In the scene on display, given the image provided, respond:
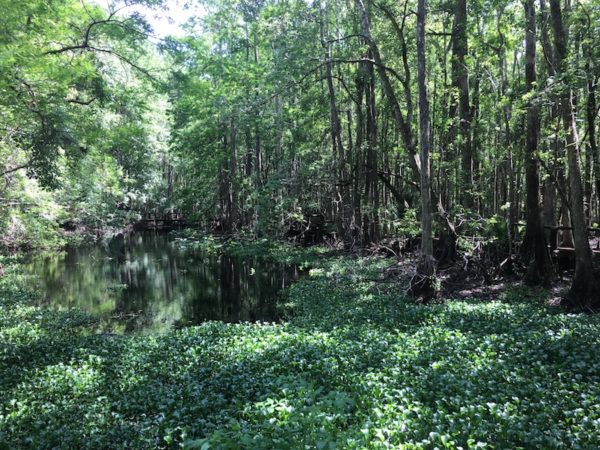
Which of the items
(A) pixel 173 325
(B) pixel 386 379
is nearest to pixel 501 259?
(B) pixel 386 379

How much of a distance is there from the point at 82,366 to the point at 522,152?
1387cm

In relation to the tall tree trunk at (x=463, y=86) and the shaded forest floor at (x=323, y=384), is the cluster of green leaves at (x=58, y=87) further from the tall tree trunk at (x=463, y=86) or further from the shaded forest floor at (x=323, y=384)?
the tall tree trunk at (x=463, y=86)

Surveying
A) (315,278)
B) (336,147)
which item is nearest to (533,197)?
(315,278)

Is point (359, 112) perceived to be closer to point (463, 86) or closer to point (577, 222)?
point (463, 86)

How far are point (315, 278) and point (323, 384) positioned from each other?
1182 centimetres

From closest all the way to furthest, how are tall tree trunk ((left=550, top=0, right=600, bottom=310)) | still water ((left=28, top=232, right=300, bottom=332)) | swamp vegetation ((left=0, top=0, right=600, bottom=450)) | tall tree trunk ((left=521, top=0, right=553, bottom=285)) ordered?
swamp vegetation ((left=0, top=0, right=600, bottom=450)), tall tree trunk ((left=550, top=0, right=600, bottom=310)), tall tree trunk ((left=521, top=0, right=553, bottom=285)), still water ((left=28, top=232, right=300, bottom=332))

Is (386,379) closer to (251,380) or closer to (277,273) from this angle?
(251,380)

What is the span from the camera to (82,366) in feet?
25.7

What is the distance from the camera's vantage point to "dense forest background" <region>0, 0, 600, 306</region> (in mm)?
10453

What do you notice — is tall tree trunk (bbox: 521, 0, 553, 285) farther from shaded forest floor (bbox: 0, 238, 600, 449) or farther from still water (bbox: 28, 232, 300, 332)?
still water (bbox: 28, 232, 300, 332)

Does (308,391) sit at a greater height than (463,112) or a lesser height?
lesser

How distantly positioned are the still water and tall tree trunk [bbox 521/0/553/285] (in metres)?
8.39

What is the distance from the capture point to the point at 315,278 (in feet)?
59.7

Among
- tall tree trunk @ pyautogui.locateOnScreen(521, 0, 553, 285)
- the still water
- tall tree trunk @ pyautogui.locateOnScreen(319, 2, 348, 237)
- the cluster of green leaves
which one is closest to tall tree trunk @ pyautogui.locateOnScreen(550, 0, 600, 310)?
tall tree trunk @ pyautogui.locateOnScreen(521, 0, 553, 285)
